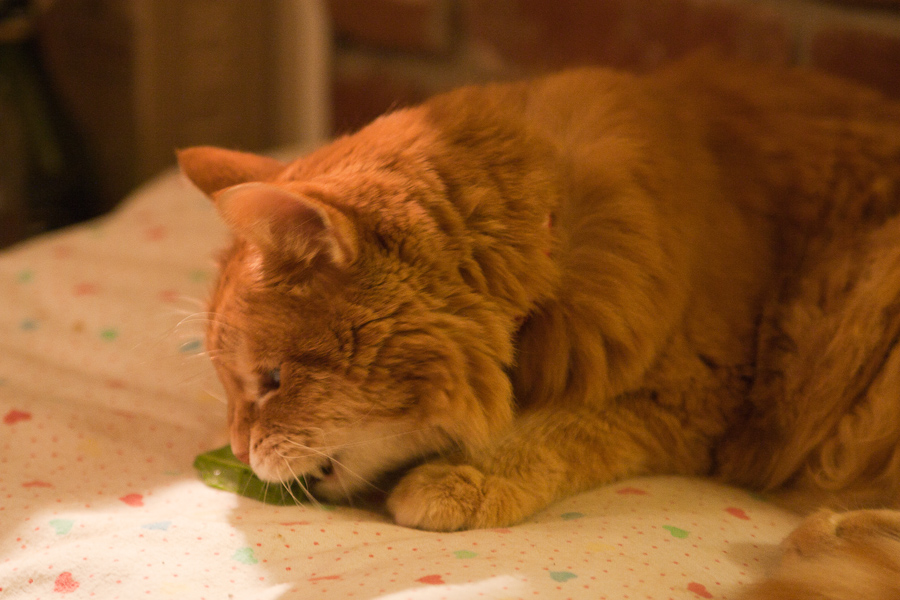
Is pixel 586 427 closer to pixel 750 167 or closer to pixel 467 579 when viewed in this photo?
pixel 467 579

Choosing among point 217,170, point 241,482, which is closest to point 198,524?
point 241,482

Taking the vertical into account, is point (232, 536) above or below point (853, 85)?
below

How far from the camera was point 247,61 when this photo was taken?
3.03 meters

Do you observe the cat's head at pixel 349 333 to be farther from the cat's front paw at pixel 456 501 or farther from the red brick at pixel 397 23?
the red brick at pixel 397 23

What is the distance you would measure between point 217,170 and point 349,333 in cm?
42

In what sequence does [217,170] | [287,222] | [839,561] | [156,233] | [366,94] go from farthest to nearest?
[366,94], [156,233], [217,170], [287,222], [839,561]

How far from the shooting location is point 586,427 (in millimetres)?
1219

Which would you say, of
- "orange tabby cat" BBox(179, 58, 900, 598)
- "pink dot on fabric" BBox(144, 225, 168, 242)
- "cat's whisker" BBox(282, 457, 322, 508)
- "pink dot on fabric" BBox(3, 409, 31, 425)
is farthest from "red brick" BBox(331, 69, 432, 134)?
"cat's whisker" BBox(282, 457, 322, 508)

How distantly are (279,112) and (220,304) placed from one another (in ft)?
7.31

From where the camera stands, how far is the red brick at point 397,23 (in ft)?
8.11

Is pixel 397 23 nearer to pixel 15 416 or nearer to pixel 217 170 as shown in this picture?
pixel 217 170

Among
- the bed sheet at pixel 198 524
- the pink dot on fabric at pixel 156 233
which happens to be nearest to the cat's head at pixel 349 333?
the bed sheet at pixel 198 524

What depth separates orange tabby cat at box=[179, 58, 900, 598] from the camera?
1.06 meters

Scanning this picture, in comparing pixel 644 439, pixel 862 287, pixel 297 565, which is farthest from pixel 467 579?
pixel 862 287
